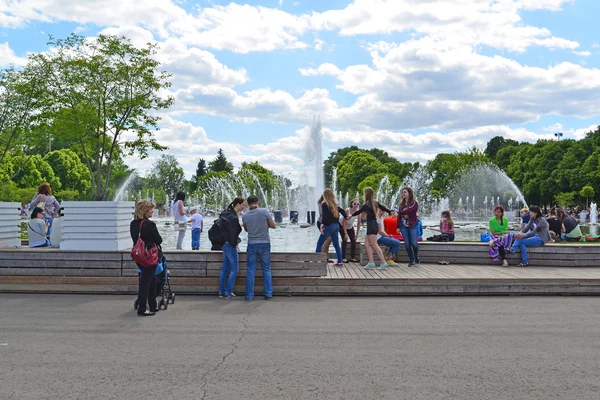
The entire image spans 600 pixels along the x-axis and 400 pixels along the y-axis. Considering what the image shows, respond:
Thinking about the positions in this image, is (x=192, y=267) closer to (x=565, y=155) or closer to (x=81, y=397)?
(x=81, y=397)

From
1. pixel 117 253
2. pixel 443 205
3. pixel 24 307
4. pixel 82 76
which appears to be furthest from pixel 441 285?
pixel 443 205

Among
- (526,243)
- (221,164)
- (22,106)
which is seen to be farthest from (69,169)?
(526,243)

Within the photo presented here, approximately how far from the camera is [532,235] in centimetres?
1354

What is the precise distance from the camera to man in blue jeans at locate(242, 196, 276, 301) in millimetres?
10891

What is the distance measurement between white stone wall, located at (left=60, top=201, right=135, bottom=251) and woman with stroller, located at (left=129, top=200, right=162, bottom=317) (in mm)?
2582

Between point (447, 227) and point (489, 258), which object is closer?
point (489, 258)

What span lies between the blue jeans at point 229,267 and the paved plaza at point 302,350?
0.53 m

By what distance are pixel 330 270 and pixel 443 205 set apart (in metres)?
71.3

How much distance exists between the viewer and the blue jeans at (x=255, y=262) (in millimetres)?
10945

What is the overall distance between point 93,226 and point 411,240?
Answer: 21.3ft

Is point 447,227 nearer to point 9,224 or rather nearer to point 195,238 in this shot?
point 195,238

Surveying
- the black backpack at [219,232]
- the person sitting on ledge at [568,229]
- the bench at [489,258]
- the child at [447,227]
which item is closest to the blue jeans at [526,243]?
the bench at [489,258]

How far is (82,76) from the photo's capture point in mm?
29078

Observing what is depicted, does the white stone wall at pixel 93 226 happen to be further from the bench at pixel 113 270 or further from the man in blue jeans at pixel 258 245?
the man in blue jeans at pixel 258 245
